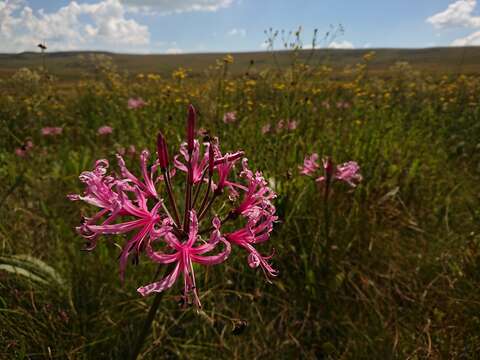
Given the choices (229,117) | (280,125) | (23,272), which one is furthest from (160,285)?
(229,117)

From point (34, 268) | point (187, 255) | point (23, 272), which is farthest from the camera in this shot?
point (34, 268)

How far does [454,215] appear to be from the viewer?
3.64 metres

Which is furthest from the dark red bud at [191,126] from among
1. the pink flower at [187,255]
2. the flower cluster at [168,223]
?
the pink flower at [187,255]

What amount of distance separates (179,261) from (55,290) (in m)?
1.53

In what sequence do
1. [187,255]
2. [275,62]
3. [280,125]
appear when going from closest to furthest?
1. [187,255]
2. [280,125]
3. [275,62]

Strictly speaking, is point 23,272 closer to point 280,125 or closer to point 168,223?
point 168,223

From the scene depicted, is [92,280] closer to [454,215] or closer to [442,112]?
[454,215]

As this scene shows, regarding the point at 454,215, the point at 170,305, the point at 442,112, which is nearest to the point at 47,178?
the point at 170,305

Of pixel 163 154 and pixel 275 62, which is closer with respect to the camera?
pixel 163 154

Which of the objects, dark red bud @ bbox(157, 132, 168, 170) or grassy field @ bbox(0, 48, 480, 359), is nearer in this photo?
dark red bud @ bbox(157, 132, 168, 170)

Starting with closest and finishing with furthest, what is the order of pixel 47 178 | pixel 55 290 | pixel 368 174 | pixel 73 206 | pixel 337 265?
pixel 55 290 < pixel 337 265 < pixel 73 206 < pixel 368 174 < pixel 47 178

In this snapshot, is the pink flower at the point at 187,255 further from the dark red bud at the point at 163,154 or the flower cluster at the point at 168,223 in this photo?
the dark red bud at the point at 163,154

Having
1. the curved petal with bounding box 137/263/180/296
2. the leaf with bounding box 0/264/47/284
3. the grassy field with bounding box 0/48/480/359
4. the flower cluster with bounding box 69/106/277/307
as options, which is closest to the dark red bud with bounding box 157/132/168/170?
the flower cluster with bounding box 69/106/277/307

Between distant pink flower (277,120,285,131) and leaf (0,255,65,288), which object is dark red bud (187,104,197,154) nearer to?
leaf (0,255,65,288)
